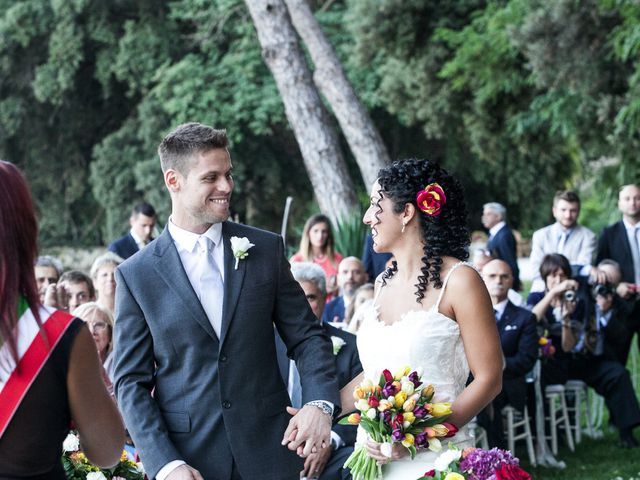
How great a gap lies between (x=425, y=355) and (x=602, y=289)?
5965mm

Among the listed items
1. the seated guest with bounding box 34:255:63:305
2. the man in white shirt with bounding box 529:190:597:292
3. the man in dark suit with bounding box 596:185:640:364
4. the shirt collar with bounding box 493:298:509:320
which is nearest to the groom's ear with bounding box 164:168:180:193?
the seated guest with bounding box 34:255:63:305

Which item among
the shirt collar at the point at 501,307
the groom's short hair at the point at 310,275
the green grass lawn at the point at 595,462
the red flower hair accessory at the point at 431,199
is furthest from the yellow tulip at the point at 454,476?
the shirt collar at the point at 501,307

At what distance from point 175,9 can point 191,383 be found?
61.8 feet

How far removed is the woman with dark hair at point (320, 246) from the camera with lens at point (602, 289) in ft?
7.86

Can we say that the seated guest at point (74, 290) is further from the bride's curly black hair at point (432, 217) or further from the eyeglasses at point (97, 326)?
the bride's curly black hair at point (432, 217)

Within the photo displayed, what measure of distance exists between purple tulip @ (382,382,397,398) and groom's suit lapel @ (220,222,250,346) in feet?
1.99

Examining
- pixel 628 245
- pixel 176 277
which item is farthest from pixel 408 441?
pixel 628 245

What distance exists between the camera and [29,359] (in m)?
2.44

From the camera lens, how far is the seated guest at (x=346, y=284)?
9.02 m

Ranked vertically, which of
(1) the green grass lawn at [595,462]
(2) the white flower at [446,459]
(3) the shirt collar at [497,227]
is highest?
(2) the white flower at [446,459]

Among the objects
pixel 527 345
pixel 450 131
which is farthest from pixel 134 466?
pixel 450 131

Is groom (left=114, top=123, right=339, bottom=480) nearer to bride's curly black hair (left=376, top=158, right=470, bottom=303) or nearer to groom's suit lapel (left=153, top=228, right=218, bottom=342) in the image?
groom's suit lapel (left=153, top=228, right=218, bottom=342)

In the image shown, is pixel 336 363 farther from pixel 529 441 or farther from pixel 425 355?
pixel 529 441

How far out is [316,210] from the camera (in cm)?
2272
